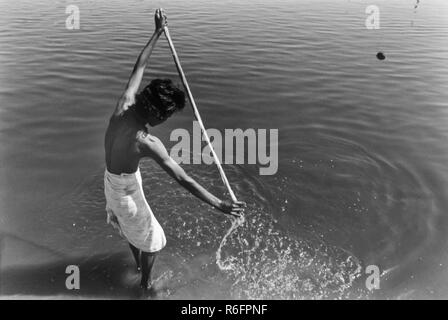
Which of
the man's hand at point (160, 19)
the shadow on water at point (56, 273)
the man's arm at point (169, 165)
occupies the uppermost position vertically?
the man's hand at point (160, 19)

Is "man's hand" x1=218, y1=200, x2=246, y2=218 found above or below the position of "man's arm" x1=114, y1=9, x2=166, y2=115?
below

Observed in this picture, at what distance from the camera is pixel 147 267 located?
3980mm

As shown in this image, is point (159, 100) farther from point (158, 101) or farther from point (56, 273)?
point (56, 273)

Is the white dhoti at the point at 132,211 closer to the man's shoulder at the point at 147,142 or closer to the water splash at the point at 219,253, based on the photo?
the man's shoulder at the point at 147,142

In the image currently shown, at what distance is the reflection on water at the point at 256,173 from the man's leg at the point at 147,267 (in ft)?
0.65

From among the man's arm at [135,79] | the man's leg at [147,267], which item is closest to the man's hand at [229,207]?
the man's leg at [147,267]

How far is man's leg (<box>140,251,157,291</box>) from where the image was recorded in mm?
3833

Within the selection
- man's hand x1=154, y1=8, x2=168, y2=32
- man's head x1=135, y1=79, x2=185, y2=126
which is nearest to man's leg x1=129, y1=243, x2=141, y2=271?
man's head x1=135, y1=79, x2=185, y2=126

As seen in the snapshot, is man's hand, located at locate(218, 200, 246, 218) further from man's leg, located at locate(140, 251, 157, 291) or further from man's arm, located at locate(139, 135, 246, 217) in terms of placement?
man's leg, located at locate(140, 251, 157, 291)

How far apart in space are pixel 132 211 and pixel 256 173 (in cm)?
321

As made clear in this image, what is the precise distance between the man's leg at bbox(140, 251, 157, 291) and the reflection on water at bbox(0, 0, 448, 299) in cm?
20

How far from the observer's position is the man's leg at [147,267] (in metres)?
3.83

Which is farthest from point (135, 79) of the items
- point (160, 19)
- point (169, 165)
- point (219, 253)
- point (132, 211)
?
point (219, 253)

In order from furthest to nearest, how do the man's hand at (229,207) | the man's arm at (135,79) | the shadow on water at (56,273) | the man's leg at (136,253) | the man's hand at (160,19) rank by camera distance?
the shadow on water at (56,273) < the man's leg at (136,253) < the man's hand at (160,19) < the man's arm at (135,79) < the man's hand at (229,207)
